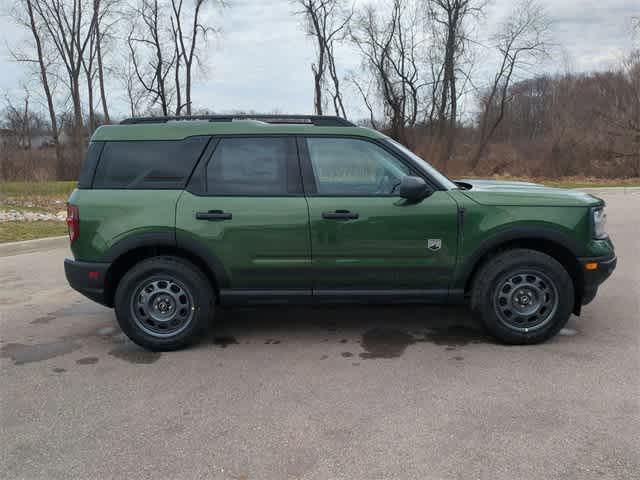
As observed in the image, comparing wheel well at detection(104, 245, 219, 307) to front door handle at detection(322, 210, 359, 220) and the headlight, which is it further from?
the headlight

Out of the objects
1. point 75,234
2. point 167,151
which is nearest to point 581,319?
point 167,151

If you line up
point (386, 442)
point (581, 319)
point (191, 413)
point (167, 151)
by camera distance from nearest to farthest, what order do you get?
point (386, 442), point (191, 413), point (167, 151), point (581, 319)

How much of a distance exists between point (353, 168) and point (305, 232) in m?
0.69

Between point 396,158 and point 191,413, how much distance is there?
8.29 ft

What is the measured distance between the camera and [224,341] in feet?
14.3

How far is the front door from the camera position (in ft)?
13.1

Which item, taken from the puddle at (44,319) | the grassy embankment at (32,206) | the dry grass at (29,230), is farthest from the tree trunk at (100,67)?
the puddle at (44,319)

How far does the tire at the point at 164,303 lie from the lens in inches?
160

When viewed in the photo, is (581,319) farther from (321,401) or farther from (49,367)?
(49,367)

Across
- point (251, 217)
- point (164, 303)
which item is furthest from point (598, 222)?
point (164, 303)

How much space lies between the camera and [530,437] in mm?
2721

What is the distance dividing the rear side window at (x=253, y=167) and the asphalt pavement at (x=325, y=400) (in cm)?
136

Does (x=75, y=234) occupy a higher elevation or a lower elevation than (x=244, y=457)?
higher

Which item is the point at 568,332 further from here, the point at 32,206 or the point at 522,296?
the point at 32,206
